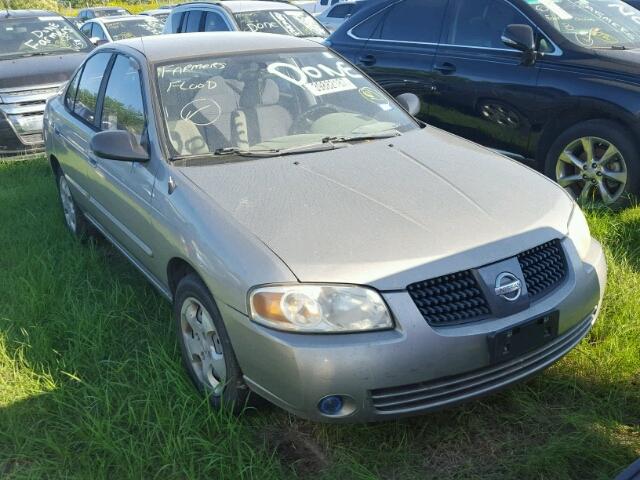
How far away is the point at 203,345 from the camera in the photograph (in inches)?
116

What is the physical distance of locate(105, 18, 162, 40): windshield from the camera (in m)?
12.6

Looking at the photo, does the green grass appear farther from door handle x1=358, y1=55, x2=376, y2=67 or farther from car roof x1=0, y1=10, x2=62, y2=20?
car roof x1=0, y1=10, x2=62, y2=20

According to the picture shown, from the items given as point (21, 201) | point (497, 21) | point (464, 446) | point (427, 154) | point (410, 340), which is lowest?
point (21, 201)

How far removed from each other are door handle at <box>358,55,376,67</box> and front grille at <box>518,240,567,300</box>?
12.6 ft

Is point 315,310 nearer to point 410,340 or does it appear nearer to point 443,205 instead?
point 410,340

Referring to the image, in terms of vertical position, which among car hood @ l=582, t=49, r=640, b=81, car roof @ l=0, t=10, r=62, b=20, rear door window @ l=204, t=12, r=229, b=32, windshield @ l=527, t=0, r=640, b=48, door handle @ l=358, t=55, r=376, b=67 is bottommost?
car roof @ l=0, t=10, r=62, b=20

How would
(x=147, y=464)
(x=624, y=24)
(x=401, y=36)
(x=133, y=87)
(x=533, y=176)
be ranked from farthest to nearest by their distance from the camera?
(x=401, y=36)
(x=624, y=24)
(x=133, y=87)
(x=533, y=176)
(x=147, y=464)

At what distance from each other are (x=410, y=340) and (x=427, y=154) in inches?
52.8

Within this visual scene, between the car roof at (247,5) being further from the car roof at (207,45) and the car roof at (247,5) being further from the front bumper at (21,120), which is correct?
the car roof at (207,45)

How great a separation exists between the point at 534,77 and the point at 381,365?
344 centimetres

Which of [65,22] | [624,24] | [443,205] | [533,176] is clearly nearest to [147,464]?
[443,205]

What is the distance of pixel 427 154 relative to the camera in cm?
342

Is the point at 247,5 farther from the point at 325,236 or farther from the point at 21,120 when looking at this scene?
the point at 325,236

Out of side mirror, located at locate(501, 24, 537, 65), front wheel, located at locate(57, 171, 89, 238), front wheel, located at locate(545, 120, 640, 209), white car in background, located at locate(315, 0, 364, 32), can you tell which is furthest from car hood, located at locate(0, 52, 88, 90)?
white car in background, located at locate(315, 0, 364, 32)
